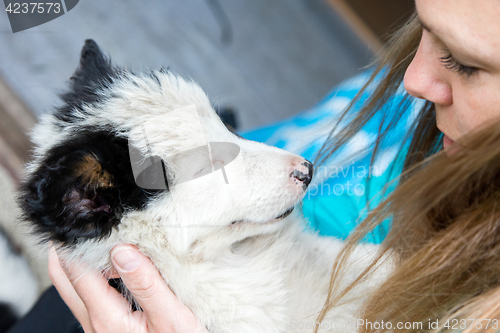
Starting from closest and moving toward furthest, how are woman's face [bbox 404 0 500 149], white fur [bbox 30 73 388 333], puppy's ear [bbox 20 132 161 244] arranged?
woman's face [bbox 404 0 500 149] < puppy's ear [bbox 20 132 161 244] < white fur [bbox 30 73 388 333]

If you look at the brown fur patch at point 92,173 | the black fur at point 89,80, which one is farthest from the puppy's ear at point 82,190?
the black fur at point 89,80

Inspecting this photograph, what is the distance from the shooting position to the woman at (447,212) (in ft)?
1.45

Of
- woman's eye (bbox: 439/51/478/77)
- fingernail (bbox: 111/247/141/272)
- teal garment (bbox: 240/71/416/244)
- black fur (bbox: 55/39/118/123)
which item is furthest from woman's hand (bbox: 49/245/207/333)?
woman's eye (bbox: 439/51/478/77)

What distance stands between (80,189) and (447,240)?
628 mm

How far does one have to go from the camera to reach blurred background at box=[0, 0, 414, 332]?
→ 691 millimetres

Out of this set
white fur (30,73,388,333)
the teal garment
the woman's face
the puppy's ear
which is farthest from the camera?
the teal garment

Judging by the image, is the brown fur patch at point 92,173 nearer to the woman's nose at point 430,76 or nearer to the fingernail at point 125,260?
the fingernail at point 125,260

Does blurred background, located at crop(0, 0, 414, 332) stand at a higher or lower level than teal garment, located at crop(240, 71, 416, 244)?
higher

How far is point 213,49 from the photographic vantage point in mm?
1411

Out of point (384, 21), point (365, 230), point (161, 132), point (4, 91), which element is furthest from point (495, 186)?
point (384, 21)

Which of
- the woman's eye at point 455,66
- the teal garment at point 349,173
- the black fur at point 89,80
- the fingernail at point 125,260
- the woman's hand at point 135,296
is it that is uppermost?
the black fur at point 89,80

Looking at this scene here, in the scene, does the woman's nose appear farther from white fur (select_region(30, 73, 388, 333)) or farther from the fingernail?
the fingernail

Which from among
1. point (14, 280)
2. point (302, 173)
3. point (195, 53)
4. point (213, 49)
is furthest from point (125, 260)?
point (213, 49)

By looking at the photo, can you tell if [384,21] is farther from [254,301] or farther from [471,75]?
[254,301]
